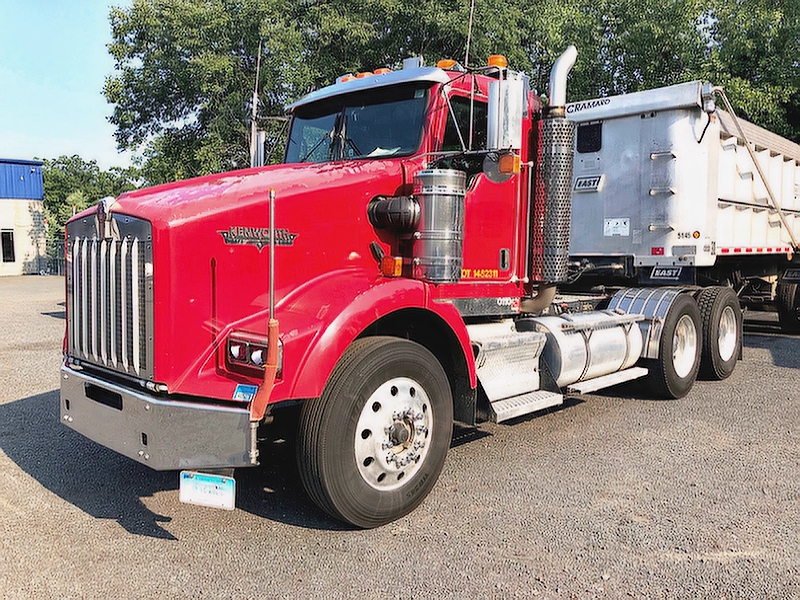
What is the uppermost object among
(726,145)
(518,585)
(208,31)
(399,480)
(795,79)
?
(208,31)

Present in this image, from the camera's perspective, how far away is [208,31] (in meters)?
18.3

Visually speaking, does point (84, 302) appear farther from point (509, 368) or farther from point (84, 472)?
point (509, 368)

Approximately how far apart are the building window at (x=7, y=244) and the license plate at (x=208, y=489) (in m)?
35.6

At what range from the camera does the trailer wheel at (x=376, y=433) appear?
376cm

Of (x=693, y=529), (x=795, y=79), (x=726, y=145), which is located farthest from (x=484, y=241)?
(x=795, y=79)

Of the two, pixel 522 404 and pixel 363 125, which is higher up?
pixel 363 125

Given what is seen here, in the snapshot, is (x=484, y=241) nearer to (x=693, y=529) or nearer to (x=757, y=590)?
(x=693, y=529)

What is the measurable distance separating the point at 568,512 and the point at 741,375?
206 inches

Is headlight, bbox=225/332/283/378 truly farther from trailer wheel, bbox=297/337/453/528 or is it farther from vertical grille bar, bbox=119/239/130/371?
vertical grille bar, bbox=119/239/130/371

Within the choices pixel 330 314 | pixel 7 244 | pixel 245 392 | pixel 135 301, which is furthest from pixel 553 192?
pixel 7 244

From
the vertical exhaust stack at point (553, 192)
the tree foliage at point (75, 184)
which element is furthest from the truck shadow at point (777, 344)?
the tree foliage at point (75, 184)

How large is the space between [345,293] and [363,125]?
1.64m

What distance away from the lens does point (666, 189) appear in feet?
26.1

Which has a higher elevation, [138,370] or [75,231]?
[75,231]
